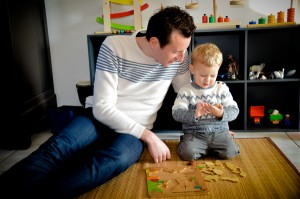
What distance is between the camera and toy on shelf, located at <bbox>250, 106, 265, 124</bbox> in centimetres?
242

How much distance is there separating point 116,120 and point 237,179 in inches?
22.7

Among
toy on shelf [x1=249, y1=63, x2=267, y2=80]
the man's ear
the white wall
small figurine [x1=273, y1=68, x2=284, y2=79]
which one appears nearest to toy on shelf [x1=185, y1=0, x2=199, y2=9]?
the white wall

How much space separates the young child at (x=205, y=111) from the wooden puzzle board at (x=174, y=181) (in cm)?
14

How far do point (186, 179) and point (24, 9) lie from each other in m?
1.81

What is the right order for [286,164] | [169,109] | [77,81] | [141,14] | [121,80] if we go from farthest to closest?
[77,81], [141,14], [169,109], [121,80], [286,164]

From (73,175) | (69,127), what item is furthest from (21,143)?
(73,175)

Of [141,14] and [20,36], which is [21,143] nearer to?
[20,36]

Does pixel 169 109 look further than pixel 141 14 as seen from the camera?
No

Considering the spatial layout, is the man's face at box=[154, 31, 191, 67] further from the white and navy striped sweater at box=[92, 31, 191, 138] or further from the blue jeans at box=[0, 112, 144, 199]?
the blue jeans at box=[0, 112, 144, 199]

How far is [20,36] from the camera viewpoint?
2207 millimetres

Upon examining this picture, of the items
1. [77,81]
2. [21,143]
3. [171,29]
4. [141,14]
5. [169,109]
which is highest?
[141,14]

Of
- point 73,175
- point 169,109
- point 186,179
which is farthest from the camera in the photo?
point 169,109

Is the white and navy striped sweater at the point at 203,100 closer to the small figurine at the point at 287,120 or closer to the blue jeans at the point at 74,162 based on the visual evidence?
the blue jeans at the point at 74,162

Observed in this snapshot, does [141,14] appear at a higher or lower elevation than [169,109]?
higher
